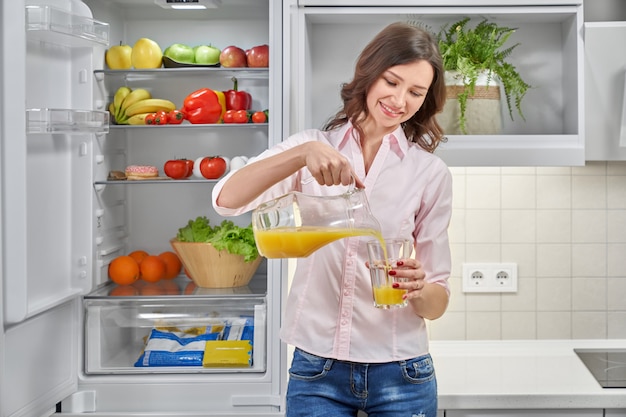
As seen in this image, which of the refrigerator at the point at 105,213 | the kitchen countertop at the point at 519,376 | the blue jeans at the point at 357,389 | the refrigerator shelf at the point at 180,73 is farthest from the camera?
the refrigerator shelf at the point at 180,73

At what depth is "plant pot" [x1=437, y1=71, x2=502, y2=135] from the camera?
2.27 meters

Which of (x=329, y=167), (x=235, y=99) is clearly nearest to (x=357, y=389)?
(x=329, y=167)

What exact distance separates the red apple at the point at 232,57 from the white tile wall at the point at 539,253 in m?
0.81

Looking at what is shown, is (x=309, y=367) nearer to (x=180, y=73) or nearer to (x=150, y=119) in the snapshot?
(x=150, y=119)

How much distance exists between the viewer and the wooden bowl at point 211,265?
233 cm

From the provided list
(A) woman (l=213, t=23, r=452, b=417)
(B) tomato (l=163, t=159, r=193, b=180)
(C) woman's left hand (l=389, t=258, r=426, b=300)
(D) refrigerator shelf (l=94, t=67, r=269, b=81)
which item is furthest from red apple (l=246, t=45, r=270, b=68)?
(C) woman's left hand (l=389, t=258, r=426, b=300)

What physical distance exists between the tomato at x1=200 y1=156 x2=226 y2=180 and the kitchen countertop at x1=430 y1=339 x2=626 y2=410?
2.87 feet

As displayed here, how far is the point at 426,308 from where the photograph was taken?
1.65 meters

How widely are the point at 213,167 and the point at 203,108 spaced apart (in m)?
0.18

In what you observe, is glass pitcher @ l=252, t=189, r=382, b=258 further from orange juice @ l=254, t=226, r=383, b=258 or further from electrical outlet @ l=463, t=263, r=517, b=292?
electrical outlet @ l=463, t=263, r=517, b=292

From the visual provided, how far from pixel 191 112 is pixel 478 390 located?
115 cm

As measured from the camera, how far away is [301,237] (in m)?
1.45

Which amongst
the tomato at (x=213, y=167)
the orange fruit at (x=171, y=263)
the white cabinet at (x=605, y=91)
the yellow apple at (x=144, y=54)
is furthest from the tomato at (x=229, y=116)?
the white cabinet at (x=605, y=91)

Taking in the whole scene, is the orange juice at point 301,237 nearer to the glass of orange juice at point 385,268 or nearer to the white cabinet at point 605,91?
the glass of orange juice at point 385,268
